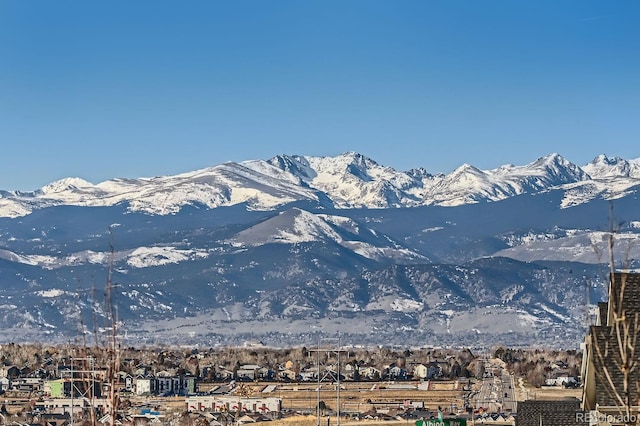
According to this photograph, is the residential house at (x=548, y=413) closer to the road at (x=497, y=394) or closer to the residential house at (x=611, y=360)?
the residential house at (x=611, y=360)

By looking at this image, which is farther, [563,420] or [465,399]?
[465,399]

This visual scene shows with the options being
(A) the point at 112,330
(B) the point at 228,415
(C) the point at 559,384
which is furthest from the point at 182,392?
(A) the point at 112,330

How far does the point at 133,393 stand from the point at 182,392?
7730mm

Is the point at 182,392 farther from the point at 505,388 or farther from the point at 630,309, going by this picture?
the point at 630,309

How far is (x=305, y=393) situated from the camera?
178000mm

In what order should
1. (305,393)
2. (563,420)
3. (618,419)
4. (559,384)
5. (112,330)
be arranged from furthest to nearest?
(305,393) → (559,384) → (563,420) → (618,419) → (112,330)

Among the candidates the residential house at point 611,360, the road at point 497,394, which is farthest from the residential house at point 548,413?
the road at point 497,394

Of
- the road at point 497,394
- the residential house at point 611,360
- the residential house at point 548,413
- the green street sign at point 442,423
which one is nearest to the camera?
the residential house at point 611,360

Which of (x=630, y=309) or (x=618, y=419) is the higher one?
(x=630, y=309)

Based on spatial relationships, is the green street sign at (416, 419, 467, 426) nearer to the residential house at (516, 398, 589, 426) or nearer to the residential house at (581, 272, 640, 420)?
the residential house at (516, 398, 589, 426)

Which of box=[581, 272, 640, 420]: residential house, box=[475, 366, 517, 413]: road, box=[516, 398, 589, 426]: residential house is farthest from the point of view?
box=[475, 366, 517, 413]: road

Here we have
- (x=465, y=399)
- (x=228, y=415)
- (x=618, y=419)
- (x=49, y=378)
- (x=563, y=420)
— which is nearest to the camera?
(x=618, y=419)

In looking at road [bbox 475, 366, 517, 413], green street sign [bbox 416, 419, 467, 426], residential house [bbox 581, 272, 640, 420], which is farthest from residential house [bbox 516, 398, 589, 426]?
road [bbox 475, 366, 517, 413]

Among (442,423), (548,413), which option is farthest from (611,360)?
(442,423)
